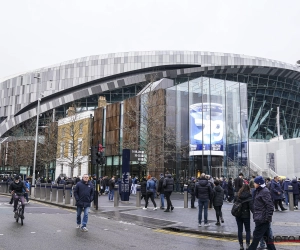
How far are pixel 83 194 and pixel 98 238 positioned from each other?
212 centimetres

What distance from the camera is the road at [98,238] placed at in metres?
8.55

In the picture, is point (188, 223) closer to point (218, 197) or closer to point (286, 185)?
point (218, 197)

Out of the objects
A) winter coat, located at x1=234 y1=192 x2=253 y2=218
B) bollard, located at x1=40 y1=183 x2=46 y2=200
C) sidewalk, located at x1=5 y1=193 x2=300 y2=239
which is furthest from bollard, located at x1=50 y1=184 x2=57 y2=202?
winter coat, located at x1=234 y1=192 x2=253 y2=218

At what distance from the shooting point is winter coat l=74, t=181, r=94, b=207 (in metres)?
11.4

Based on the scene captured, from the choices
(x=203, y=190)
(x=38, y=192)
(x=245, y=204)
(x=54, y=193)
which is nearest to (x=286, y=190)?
(x=203, y=190)

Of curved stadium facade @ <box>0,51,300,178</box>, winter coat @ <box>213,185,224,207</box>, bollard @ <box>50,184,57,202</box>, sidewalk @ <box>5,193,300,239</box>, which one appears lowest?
sidewalk @ <box>5,193,300,239</box>

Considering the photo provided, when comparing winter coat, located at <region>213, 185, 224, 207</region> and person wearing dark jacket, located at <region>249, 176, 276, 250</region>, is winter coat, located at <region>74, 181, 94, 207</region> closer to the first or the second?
winter coat, located at <region>213, 185, 224, 207</region>

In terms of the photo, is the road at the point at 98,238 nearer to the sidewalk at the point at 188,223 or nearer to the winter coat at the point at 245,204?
the sidewalk at the point at 188,223

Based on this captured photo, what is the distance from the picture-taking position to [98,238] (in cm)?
963

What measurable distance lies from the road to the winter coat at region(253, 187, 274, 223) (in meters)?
2.08

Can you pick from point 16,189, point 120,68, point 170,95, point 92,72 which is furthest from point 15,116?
point 16,189

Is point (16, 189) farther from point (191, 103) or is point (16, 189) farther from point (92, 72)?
point (92, 72)

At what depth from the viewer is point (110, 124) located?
149ft

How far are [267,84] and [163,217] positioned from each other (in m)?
55.7
